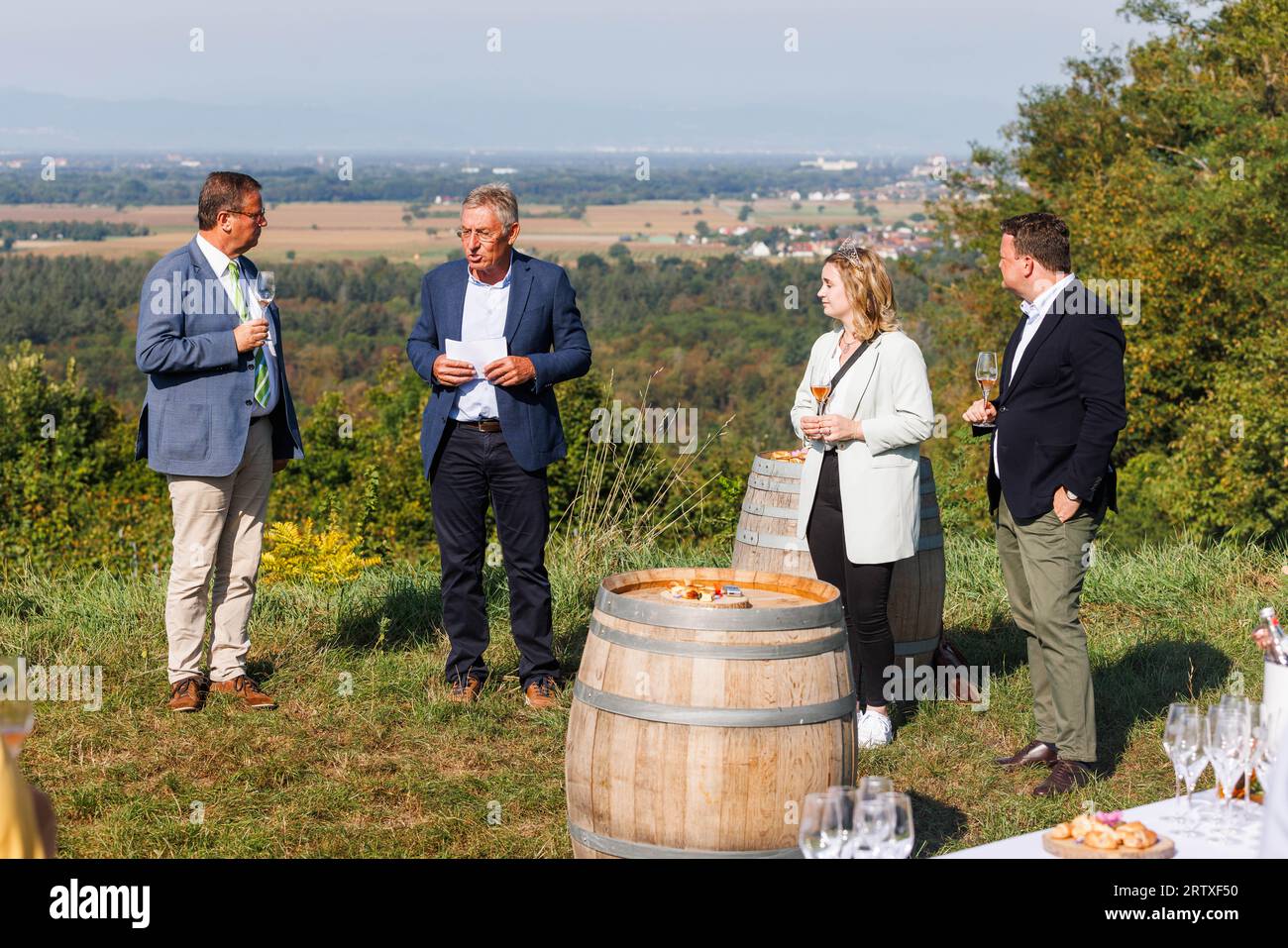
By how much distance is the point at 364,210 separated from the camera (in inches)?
5650

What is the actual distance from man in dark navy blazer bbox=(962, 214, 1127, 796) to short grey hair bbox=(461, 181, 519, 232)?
1.96 meters

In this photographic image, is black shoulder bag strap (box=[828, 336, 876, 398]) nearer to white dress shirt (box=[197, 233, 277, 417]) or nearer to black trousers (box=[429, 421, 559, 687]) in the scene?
black trousers (box=[429, 421, 559, 687])

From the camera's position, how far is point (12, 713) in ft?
6.95

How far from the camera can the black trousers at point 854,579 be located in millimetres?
5230

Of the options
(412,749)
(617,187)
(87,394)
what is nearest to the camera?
(412,749)

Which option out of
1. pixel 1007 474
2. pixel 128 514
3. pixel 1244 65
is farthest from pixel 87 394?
pixel 1007 474

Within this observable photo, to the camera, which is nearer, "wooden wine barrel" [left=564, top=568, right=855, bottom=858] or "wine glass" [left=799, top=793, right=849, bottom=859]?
"wine glass" [left=799, top=793, right=849, bottom=859]

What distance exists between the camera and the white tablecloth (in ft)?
8.70

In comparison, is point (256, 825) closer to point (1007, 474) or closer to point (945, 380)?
point (1007, 474)

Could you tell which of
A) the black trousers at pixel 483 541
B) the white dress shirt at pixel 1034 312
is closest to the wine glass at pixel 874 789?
the white dress shirt at pixel 1034 312

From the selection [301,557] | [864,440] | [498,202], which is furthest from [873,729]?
[301,557]

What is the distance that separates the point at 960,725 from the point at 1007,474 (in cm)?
134

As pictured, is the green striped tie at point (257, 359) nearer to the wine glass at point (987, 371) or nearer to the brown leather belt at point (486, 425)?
the brown leather belt at point (486, 425)

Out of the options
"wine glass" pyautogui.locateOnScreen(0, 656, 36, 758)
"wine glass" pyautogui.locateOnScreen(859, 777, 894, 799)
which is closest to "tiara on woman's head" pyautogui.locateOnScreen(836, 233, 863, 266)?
"wine glass" pyautogui.locateOnScreen(859, 777, 894, 799)
